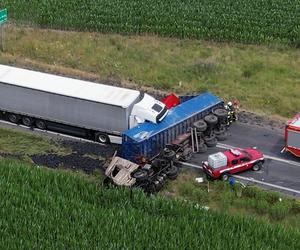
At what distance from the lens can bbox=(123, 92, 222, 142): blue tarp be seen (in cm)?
3812

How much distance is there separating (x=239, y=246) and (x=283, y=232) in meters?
2.57

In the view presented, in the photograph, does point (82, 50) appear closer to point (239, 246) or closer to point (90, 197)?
point (90, 197)

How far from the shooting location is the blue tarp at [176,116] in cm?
3812

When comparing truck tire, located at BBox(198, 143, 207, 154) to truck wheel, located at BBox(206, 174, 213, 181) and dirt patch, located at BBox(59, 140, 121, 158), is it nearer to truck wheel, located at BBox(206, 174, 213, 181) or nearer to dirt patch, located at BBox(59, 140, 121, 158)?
truck wheel, located at BBox(206, 174, 213, 181)

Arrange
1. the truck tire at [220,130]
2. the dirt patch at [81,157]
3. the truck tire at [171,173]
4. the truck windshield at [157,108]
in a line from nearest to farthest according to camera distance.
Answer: the truck tire at [171,173] < the dirt patch at [81,157] < the truck windshield at [157,108] < the truck tire at [220,130]

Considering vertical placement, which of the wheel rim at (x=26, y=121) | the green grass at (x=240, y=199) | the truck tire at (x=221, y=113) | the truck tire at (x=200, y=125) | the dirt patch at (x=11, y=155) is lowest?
the green grass at (x=240, y=199)

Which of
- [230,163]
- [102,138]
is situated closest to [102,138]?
[102,138]

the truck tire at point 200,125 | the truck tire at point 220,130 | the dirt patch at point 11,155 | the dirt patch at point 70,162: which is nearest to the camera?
the dirt patch at point 70,162

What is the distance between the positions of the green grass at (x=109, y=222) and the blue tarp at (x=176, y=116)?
5.28 metres

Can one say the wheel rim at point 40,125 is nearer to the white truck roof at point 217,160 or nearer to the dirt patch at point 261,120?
the white truck roof at point 217,160

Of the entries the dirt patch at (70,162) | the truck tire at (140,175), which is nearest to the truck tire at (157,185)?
the truck tire at (140,175)

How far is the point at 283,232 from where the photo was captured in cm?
3070

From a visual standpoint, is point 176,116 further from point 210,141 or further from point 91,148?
point 91,148

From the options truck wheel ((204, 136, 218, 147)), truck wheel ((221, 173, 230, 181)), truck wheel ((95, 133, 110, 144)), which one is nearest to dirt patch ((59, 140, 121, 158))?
truck wheel ((95, 133, 110, 144))
